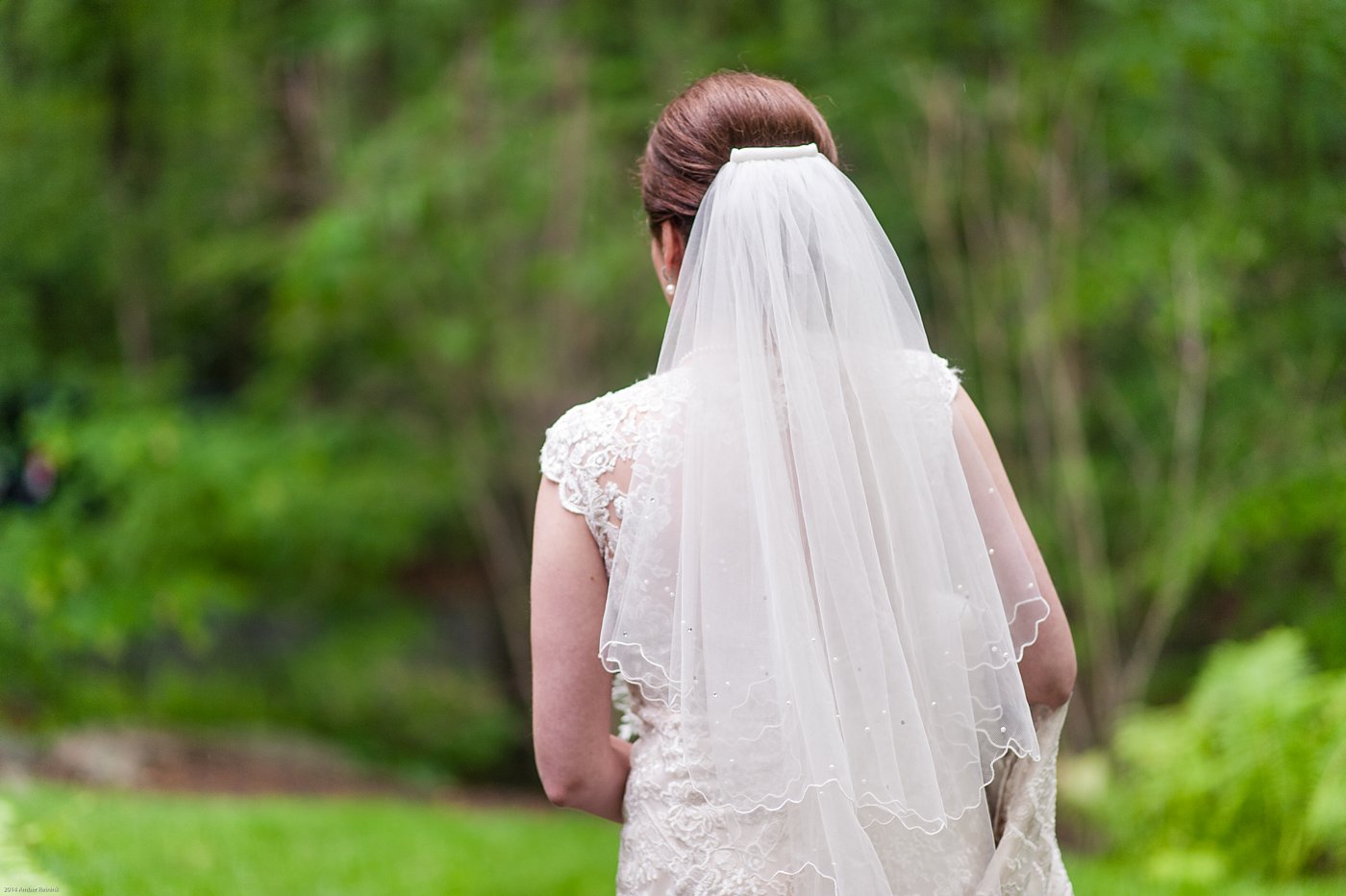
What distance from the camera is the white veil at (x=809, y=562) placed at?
1967mm

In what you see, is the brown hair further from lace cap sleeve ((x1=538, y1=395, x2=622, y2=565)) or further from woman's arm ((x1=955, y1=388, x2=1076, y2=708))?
woman's arm ((x1=955, y1=388, x2=1076, y2=708))

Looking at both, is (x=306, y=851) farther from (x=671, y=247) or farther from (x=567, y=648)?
(x=671, y=247)

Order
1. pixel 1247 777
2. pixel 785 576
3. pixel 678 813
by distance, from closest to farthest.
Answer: pixel 785 576 → pixel 678 813 → pixel 1247 777

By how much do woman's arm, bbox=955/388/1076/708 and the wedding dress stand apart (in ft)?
0.06

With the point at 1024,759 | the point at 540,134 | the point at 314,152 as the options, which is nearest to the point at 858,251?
the point at 1024,759

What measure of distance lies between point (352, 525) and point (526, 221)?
2.27 meters

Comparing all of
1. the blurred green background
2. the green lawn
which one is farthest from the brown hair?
the blurred green background

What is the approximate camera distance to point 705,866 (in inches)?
81.1

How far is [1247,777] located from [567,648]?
3680 mm

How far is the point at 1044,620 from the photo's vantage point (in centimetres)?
215

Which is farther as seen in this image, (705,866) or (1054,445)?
(1054,445)

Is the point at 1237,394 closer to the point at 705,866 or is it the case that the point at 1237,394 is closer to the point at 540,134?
the point at 540,134

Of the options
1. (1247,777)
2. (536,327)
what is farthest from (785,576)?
(536,327)

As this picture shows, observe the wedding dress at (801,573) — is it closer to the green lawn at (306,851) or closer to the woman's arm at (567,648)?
the woman's arm at (567,648)
